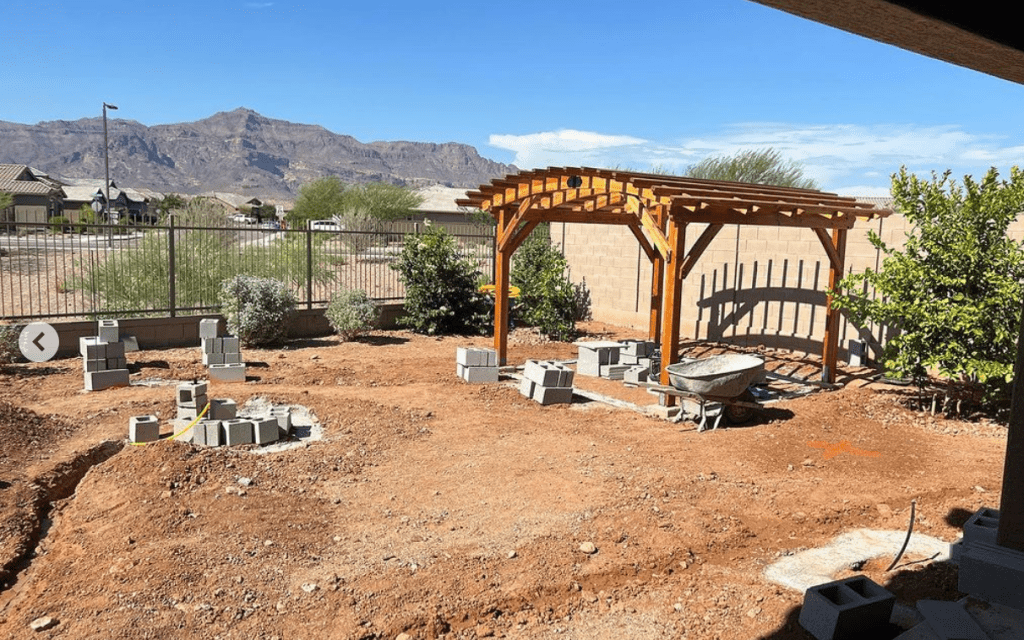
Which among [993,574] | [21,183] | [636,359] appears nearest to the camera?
[993,574]

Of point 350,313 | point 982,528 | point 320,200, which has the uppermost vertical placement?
point 320,200

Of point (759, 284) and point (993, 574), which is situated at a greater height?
point (759, 284)

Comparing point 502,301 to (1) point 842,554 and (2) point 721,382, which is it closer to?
(2) point 721,382

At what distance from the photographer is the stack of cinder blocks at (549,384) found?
32.7 feet

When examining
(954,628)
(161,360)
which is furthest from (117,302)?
(954,628)

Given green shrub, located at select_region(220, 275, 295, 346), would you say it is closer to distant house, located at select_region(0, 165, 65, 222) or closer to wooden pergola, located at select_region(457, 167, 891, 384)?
wooden pergola, located at select_region(457, 167, 891, 384)

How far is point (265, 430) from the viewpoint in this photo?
786 centimetres

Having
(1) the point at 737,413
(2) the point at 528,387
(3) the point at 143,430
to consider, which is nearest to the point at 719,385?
(1) the point at 737,413

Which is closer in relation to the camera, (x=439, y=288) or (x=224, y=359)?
(x=224, y=359)

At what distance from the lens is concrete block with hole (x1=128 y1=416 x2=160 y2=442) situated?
7734 millimetres

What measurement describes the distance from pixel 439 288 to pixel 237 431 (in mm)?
8690

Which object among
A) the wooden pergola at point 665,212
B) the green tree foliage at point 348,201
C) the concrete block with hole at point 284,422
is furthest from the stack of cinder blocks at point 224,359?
the green tree foliage at point 348,201

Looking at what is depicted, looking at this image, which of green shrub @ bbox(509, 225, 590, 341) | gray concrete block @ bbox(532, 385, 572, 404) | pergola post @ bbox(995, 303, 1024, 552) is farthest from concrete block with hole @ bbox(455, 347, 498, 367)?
pergola post @ bbox(995, 303, 1024, 552)

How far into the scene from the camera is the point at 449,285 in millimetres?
16297
